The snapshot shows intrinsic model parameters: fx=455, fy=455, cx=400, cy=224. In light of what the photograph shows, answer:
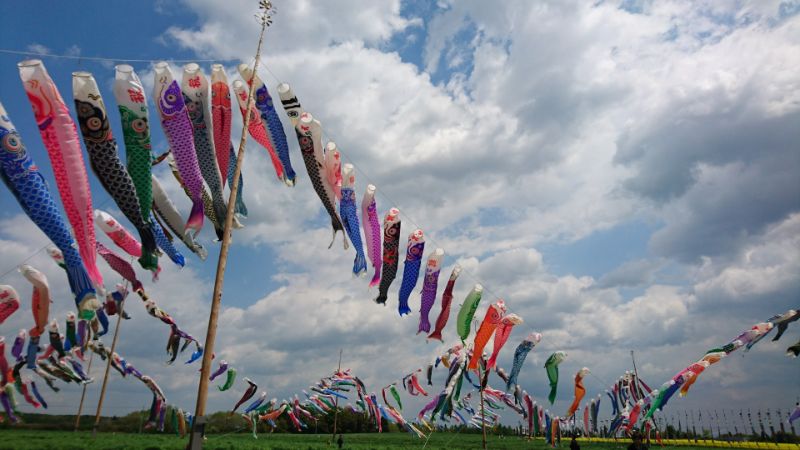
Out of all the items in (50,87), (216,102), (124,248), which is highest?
(216,102)

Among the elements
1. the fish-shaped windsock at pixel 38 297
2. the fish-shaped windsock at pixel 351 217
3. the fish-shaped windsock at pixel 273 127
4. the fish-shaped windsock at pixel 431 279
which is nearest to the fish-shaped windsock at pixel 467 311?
the fish-shaped windsock at pixel 431 279

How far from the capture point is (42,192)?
7.66 m

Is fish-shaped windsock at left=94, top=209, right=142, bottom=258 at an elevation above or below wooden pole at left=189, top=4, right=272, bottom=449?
above

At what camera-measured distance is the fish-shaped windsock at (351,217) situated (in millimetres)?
12852

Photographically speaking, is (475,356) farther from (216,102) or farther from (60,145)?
(60,145)

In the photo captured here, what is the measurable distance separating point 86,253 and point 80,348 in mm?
21024

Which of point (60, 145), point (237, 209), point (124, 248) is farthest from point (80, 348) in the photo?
point (60, 145)

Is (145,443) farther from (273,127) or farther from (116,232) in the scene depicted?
(273,127)

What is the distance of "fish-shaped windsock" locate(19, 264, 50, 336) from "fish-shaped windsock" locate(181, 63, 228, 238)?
25.1ft

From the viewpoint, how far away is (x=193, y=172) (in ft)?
32.1

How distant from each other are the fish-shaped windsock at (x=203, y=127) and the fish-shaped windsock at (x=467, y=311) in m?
9.63

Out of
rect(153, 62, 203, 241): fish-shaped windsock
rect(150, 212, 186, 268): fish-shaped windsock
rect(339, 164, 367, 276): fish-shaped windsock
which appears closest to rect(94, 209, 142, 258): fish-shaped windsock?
rect(150, 212, 186, 268): fish-shaped windsock

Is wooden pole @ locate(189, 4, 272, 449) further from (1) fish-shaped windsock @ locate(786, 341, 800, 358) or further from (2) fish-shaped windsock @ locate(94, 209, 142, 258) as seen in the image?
(1) fish-shaped windsock @ locate(786, 341, 800, 358)

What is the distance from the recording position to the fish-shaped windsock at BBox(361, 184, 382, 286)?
13.7 meters
